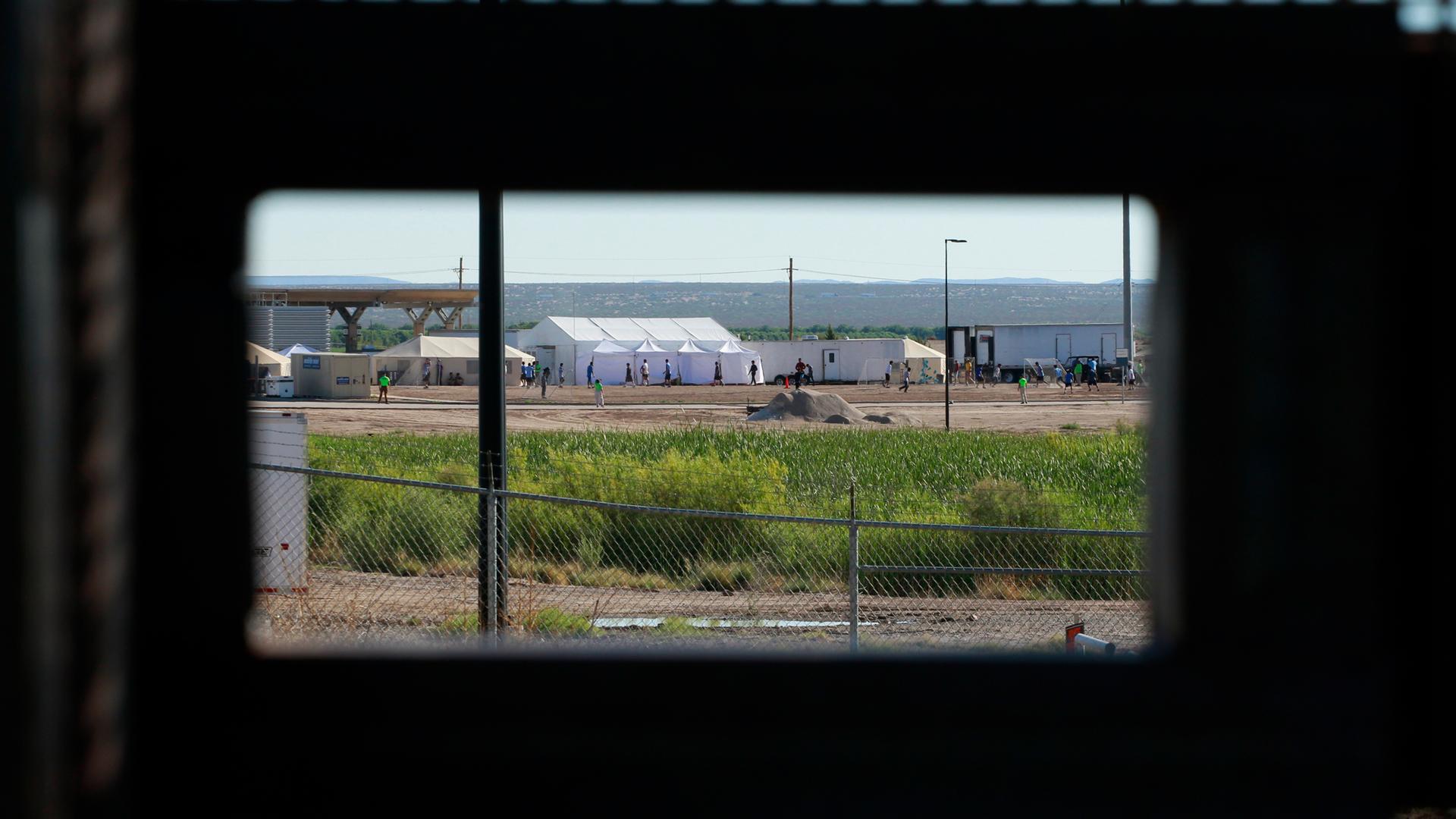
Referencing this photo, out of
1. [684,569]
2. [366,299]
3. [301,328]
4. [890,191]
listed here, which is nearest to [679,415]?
[684,569]

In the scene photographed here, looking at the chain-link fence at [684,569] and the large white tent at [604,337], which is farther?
the large white tent at [604,337]

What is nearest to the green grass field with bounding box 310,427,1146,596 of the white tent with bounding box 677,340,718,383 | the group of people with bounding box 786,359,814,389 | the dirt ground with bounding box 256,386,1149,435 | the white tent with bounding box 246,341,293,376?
the dirt ground with bounding box 256,386,1149,435

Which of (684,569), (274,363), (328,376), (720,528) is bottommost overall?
(684,569)

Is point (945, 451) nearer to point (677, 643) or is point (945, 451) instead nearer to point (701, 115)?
point (677, 643)

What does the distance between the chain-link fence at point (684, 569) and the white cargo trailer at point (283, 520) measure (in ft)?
0.07

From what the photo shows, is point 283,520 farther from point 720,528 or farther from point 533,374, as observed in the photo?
point 533,374

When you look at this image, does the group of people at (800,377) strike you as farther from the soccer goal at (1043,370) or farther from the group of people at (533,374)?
the soccer goal at (1043,370)

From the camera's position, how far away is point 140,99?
2.47m

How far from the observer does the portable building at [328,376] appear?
61188 mm

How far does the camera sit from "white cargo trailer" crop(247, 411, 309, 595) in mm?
10188

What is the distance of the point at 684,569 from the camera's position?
45.7 ft

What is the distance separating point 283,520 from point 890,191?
919cm

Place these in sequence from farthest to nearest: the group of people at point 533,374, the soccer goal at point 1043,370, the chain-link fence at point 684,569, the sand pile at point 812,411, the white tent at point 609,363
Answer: the white tent at point 609,363 < the soccer goal at point 1043,370 < the group of people at point 533,374 < the sand pile at point 812,411 < the chain-link fence at point 684,569

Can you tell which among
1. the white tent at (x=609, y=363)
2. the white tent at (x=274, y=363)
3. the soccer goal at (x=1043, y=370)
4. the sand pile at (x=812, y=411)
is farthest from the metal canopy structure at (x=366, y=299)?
the soccer goal at (x=1043, y=370)
